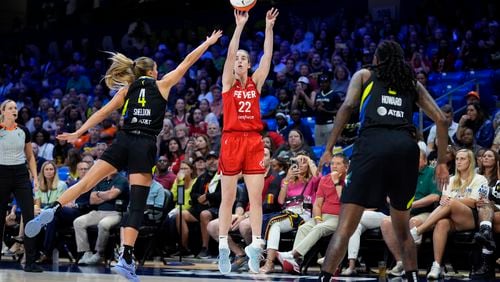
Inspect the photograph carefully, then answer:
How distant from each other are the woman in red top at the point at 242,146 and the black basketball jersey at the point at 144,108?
0.92 metres

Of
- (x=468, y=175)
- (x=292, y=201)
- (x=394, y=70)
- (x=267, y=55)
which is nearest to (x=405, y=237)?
(x=394, y=70)

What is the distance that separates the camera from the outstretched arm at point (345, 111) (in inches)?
221

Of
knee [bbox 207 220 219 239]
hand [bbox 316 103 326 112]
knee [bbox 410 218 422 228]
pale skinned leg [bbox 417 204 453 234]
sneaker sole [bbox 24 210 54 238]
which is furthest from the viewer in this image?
hand [bbox 316 103 326 112]

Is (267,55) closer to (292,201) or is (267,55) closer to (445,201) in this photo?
(445,201)

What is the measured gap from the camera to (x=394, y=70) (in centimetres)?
575

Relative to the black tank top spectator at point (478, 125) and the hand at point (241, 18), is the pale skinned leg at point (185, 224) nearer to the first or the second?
the black tank top spectator at point (478, 125)

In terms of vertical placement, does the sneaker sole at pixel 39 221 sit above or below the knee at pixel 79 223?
above

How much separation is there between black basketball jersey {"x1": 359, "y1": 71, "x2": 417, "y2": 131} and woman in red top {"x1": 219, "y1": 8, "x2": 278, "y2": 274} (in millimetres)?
2344

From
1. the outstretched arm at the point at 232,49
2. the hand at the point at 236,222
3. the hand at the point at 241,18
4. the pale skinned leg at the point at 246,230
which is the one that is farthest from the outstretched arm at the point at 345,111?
the hand at the point at 236,222

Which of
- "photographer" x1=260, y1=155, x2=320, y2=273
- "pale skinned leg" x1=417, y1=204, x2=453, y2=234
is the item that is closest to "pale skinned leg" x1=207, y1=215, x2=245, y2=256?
"photographer" x1=260, y1=155, x2=320, y2=273

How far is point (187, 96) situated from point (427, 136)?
515 centimetres

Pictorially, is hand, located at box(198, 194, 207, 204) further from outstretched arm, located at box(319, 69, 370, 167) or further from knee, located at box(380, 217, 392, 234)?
outstretched arm, located at box(319, 69, 370, 167)

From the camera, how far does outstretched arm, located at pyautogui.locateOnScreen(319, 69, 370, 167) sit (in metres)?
5.61

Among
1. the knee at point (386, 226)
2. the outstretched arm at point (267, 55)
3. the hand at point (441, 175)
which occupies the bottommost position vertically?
the knee at point (386, 226)
